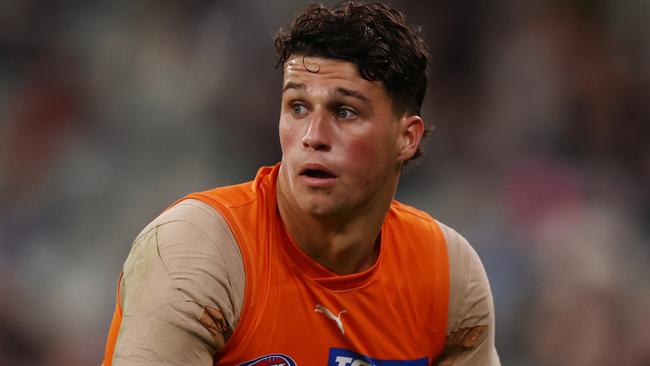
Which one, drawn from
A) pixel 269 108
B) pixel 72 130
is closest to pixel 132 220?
pixel 72 130

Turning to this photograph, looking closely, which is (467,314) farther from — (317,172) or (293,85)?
(293,85)

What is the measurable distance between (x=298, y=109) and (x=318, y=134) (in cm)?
15

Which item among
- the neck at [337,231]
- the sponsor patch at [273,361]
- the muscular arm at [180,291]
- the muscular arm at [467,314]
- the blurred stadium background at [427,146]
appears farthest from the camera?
the blurred stadium background at [427,146]

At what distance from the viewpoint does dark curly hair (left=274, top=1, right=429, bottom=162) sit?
2898mm

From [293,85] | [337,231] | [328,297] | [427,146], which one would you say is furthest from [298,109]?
[427,146]

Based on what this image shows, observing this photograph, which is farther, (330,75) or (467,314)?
(467,314)

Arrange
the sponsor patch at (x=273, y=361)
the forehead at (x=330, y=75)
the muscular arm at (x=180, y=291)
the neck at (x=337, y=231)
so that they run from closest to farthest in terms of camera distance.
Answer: the muscular arm at (x=180, y=291) < the sponsor patch at (x=273, y=361) < the forehead at (x=330, y=75) < the neck at (x=337, y=231)

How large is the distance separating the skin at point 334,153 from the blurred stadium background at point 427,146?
246 cm

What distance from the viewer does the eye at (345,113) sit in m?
2.89

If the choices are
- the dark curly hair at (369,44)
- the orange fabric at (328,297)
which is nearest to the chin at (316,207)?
the orange fabric at (328,297)

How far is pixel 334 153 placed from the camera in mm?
2857

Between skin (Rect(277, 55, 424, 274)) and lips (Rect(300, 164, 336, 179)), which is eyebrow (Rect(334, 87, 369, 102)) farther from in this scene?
lips (Rect(300, 164, 336, 179))

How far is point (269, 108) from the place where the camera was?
565 cm

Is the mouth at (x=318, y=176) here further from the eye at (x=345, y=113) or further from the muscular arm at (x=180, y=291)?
the muscular arm at (x=180, y=291)
